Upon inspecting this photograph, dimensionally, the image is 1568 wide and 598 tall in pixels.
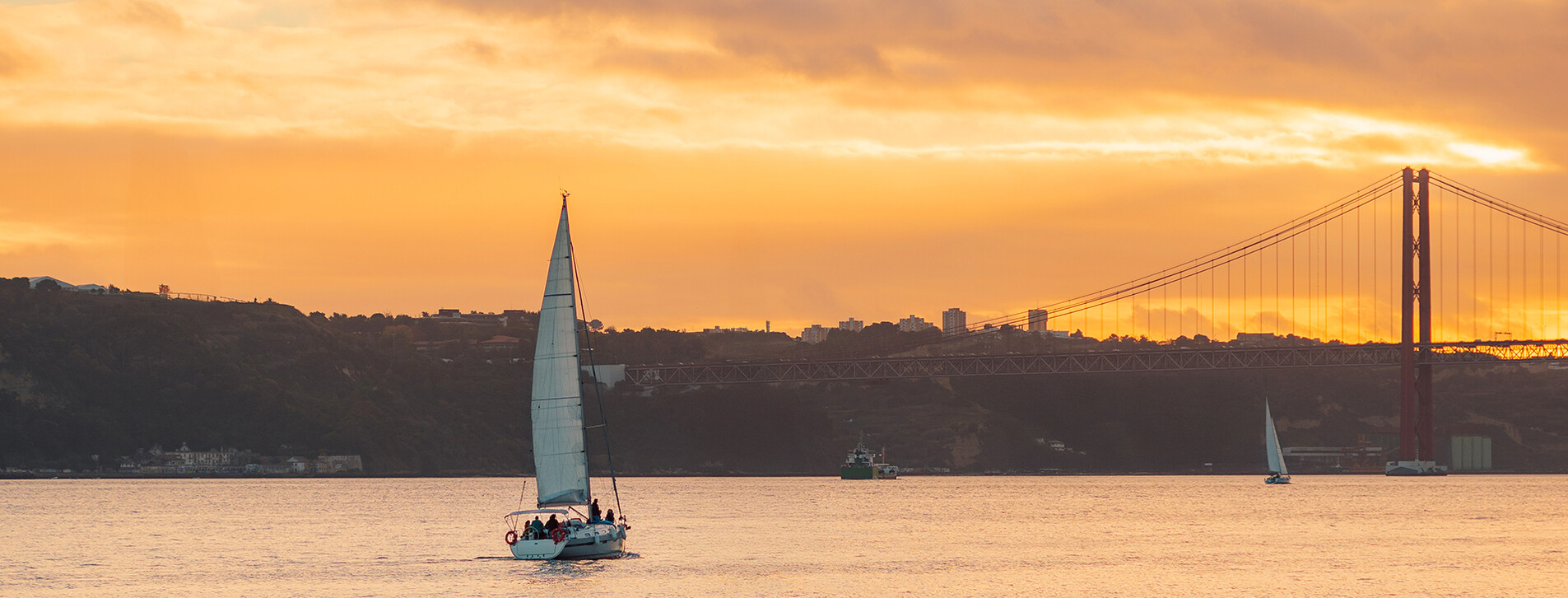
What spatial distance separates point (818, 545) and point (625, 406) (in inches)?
3989

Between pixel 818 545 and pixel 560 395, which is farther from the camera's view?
pixel 818 545

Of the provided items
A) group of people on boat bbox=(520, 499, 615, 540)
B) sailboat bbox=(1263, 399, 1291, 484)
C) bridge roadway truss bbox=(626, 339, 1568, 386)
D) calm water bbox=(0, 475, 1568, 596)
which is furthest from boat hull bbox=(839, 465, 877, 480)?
group of people on boat bbox=(520, 499, 615, 540)

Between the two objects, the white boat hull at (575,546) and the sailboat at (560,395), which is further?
the white boat hull at (575,546)

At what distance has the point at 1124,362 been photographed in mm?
134250

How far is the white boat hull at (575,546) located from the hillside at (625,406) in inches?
3522

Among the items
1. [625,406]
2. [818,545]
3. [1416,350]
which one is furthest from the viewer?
[625,406]

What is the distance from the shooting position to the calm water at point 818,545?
47.6 m

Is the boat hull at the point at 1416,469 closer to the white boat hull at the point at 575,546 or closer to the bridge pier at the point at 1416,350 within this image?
→ the bridge pier at the point at 1416,350

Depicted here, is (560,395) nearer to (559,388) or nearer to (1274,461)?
(559,388)

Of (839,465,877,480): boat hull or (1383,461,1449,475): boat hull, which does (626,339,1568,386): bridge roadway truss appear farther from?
(1383,461,1449,475): boat hull

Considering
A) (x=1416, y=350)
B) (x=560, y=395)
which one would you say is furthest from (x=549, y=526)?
(x=1416, y=350)

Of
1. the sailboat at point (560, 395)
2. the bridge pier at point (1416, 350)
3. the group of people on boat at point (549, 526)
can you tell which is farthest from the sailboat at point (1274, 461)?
the sailboat at point (560, 395)

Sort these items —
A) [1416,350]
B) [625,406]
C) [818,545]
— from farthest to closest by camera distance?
1. [625,406]
2. [1416,350]
3. [818,545]

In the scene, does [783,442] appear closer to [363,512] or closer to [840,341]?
[840,341]
